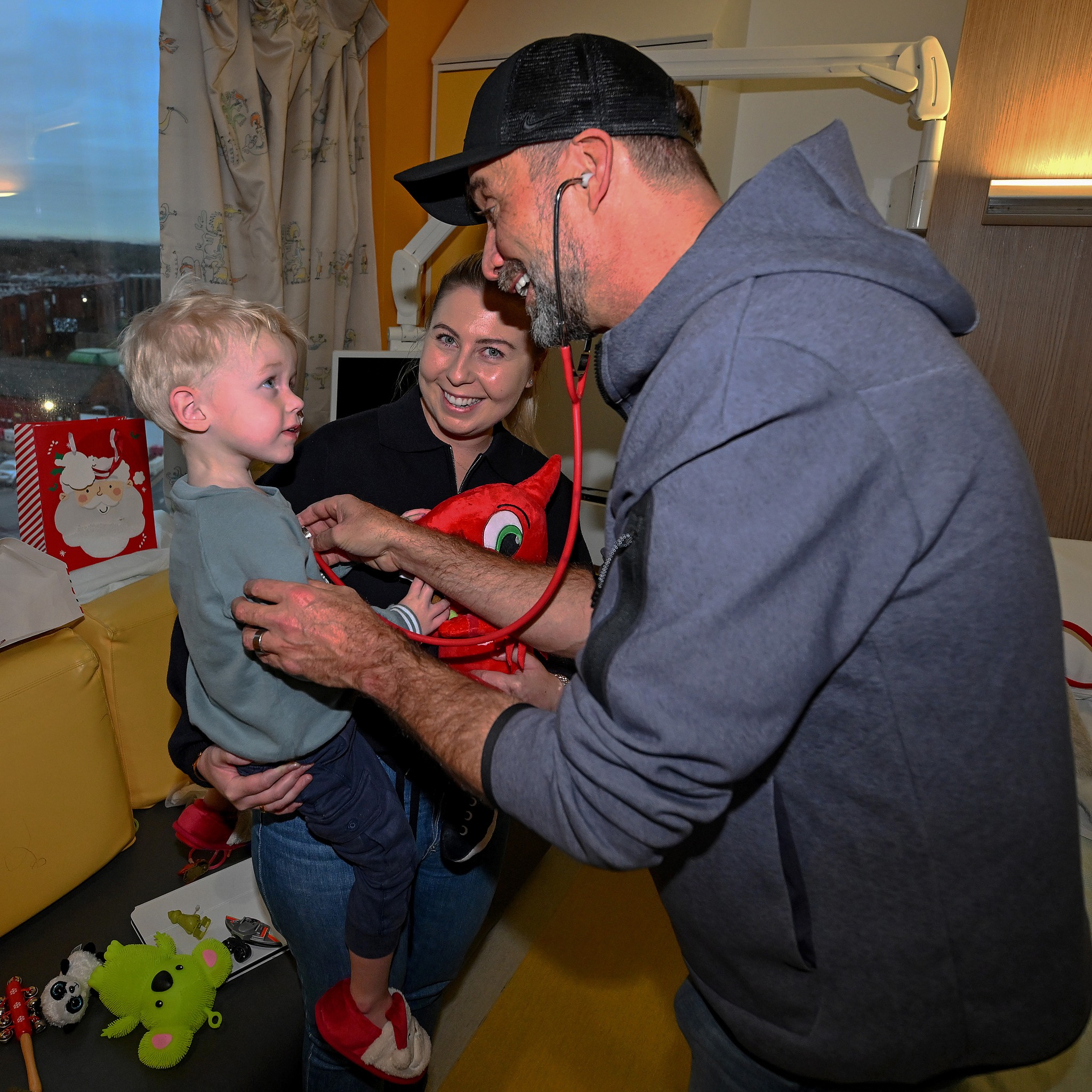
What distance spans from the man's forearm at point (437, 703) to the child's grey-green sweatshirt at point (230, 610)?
239 mm

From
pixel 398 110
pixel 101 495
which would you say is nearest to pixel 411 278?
pixel 398 110

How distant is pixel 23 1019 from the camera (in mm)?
1338

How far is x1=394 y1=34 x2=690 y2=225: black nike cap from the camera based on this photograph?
0.88 m

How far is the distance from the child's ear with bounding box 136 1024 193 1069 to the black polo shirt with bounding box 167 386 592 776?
19.1 inches

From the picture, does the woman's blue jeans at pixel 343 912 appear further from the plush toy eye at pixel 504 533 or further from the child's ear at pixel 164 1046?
the plush toy eye at pixel 504 533

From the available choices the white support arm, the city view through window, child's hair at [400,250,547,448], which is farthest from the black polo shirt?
the white support arm

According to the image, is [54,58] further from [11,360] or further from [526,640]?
[526,640]

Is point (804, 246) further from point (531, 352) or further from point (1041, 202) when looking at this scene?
point (1041, 202)

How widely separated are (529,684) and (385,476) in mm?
501

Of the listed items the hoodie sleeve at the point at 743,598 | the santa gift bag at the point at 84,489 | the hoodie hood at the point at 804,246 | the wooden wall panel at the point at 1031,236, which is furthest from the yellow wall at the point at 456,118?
the hoodie sleeve at the point at 743,598

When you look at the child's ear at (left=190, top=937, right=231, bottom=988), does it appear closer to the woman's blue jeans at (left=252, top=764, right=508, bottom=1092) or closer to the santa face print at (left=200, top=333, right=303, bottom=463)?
the woman's blue jeans at (left=252, top=764, right=508, bottom=1092)

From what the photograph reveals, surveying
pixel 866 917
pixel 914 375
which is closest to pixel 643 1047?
pixel 866 917

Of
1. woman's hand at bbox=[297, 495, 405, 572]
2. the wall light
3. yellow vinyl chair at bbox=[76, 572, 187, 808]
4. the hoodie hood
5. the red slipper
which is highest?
the wall light

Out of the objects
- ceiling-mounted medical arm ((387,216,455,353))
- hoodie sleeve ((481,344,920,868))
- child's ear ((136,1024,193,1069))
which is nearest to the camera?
hoodie sleeve ((481,344,920,868))
